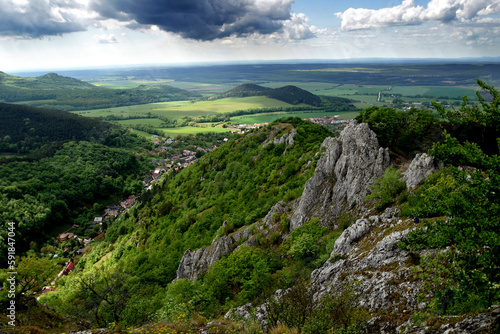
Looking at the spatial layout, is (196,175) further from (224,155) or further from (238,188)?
(238,188)

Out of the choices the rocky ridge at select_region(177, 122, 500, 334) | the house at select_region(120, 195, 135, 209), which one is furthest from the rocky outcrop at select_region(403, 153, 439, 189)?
the house at select_region(120, 195, 135, 209)

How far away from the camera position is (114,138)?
605ft

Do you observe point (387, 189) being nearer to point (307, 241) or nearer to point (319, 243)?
point (319, 243)

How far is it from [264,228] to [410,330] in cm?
1806

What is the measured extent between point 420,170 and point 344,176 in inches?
261

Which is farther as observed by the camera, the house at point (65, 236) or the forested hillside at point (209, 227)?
the house at point (65, 236)

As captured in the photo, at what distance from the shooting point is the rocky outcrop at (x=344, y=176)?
73.2ft

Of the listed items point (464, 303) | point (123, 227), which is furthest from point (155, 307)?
point (123, 227)

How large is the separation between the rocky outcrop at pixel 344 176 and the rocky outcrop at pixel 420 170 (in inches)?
121

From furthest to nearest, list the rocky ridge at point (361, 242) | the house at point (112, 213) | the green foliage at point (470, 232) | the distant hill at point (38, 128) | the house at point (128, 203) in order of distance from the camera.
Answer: the distant hill at point (38, 128) < the house at point (128, 203) < the house at point (112, 213) < the rocky ridge at point (361, 242) < the green foliage at point (470, 232)

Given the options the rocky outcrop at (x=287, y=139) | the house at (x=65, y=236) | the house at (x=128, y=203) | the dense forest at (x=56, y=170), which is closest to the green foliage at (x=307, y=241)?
the rocky outcrop at (x=287, y=139)

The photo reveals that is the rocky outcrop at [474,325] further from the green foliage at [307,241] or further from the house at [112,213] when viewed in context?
the house at [112,213]

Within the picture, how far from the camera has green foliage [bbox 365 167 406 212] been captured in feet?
61.5

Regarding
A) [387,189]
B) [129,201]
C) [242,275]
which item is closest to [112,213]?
[129,201]
